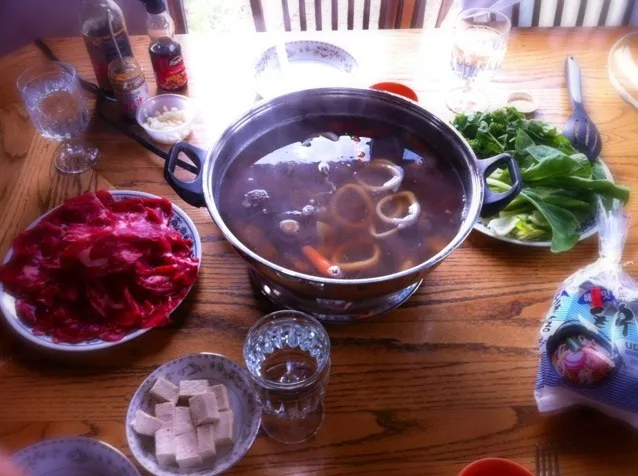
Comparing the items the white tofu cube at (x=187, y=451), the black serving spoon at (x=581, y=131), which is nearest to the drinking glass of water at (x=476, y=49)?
the black serving spoon at (x=581, y=131)

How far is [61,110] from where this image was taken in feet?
4.96

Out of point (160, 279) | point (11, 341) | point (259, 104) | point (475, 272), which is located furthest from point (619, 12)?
point (11, 341)

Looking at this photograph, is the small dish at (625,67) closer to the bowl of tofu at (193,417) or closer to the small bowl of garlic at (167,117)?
the small bowl of garlic at (167,117)

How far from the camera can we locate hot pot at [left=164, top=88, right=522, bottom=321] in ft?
3.35

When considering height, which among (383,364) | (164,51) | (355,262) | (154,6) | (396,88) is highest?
(154,6)

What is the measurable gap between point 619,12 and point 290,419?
7.13 ft

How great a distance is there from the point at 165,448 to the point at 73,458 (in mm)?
153

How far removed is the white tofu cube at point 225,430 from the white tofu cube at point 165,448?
0.25ft

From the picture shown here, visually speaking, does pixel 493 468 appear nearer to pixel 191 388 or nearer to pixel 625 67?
pixel 191 388

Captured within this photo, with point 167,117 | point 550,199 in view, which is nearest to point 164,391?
point 167,117

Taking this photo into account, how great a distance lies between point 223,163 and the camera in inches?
49.8

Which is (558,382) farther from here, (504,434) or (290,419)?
(290,419)

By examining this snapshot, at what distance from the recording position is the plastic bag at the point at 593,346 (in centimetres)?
97

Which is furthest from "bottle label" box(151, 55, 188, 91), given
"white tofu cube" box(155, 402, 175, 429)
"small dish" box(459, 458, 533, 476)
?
"small dish" box(459, 458, 533, 476)
